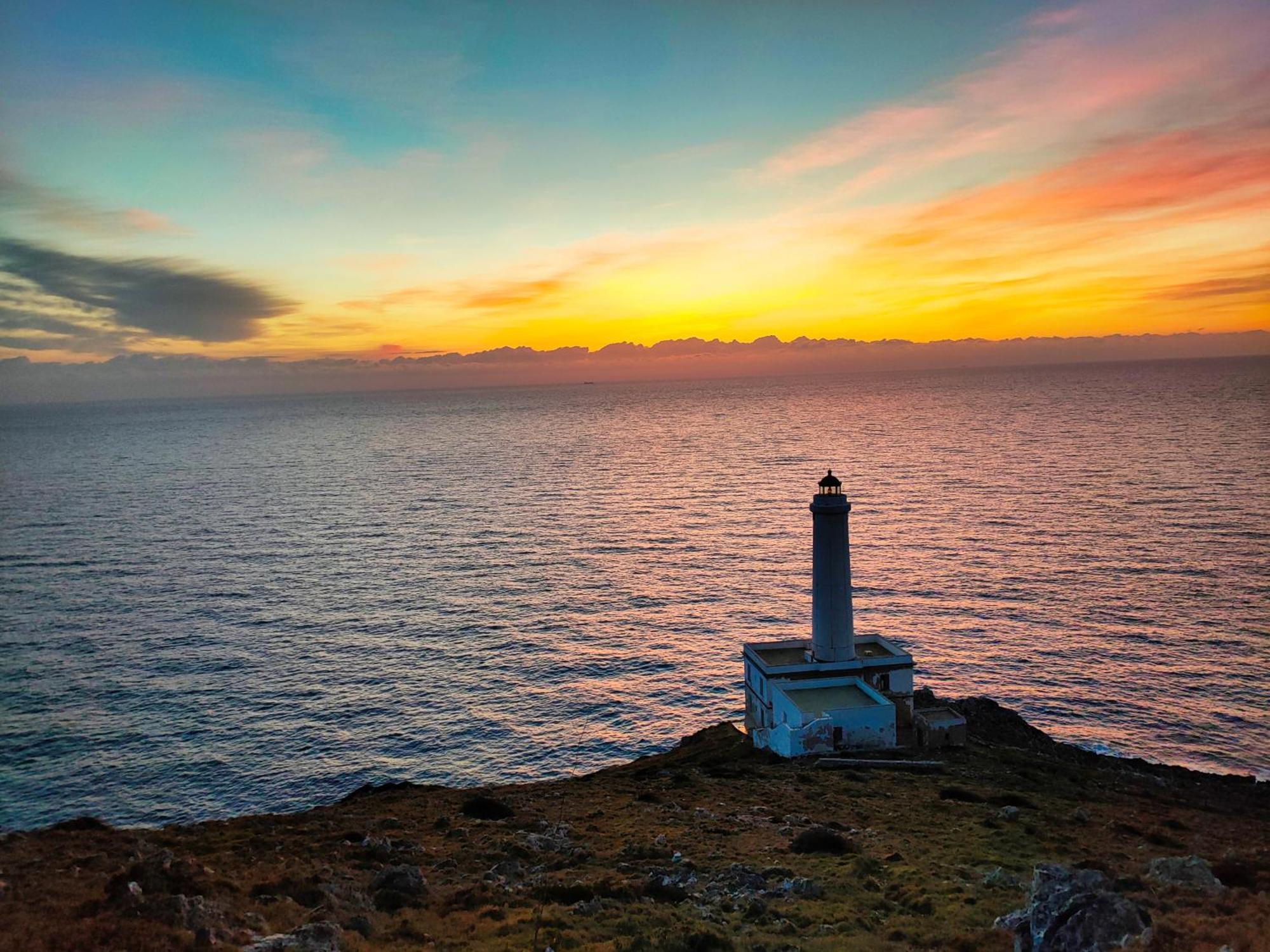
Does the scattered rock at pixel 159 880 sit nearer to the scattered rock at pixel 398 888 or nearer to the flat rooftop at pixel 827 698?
the scattered rock at pixel 398 888

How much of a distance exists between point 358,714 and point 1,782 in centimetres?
1881

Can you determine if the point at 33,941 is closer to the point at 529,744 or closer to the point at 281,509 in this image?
the point at 529,744

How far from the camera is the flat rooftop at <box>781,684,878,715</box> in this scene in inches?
1545

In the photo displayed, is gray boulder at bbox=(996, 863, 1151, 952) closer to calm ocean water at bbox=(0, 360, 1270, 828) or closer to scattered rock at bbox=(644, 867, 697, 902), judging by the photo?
scattered rock at bbox=(644, 867, 697, 902)

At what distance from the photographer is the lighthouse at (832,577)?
4041cm

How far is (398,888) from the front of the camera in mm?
22312

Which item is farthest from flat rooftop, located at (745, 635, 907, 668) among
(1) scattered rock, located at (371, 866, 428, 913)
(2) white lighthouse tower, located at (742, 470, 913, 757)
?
(1) scattered rock, located at (371, 866, 428, 913)

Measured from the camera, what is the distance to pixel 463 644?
61.0 meters

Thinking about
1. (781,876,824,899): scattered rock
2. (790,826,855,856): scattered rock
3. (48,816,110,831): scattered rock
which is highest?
(781,876,824,899): scattered rock

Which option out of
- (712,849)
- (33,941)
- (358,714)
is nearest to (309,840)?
(33,941)

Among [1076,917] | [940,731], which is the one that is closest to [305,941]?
[1076,917]

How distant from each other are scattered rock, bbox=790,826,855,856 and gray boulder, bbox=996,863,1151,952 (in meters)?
8.08

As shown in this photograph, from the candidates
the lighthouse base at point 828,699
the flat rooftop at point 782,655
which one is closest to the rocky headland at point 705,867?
the lighthouse base at point 828,699

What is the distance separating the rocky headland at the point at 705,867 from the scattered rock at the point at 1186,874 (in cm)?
7
